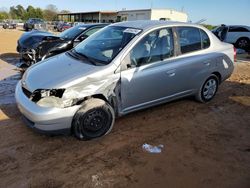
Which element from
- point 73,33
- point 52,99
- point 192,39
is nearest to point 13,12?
point 73,33

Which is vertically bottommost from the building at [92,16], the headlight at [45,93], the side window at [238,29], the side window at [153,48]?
the building at [92,16]

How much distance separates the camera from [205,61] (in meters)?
5.43

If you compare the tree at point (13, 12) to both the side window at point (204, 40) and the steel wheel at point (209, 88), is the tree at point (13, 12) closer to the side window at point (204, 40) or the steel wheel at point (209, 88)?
the side window at point (204, 40)

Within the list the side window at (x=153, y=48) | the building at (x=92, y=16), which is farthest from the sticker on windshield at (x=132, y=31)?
the building at (x=92, y=16)

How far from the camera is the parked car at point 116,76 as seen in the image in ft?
12.7

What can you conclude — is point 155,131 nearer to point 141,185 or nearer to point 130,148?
point 130,148

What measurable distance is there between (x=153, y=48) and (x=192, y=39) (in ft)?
3.58

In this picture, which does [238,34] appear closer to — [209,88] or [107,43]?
[209,88]

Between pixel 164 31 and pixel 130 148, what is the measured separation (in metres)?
2.23

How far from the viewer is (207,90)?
5809mm

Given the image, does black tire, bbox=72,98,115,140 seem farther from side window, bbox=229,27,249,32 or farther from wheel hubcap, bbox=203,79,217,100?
side window, bbox=229,27,249,32

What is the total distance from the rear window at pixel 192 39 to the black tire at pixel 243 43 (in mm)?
13029

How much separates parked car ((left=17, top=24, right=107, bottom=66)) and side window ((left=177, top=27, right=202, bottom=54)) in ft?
13.9

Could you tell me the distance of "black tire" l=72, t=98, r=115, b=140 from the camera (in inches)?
156
